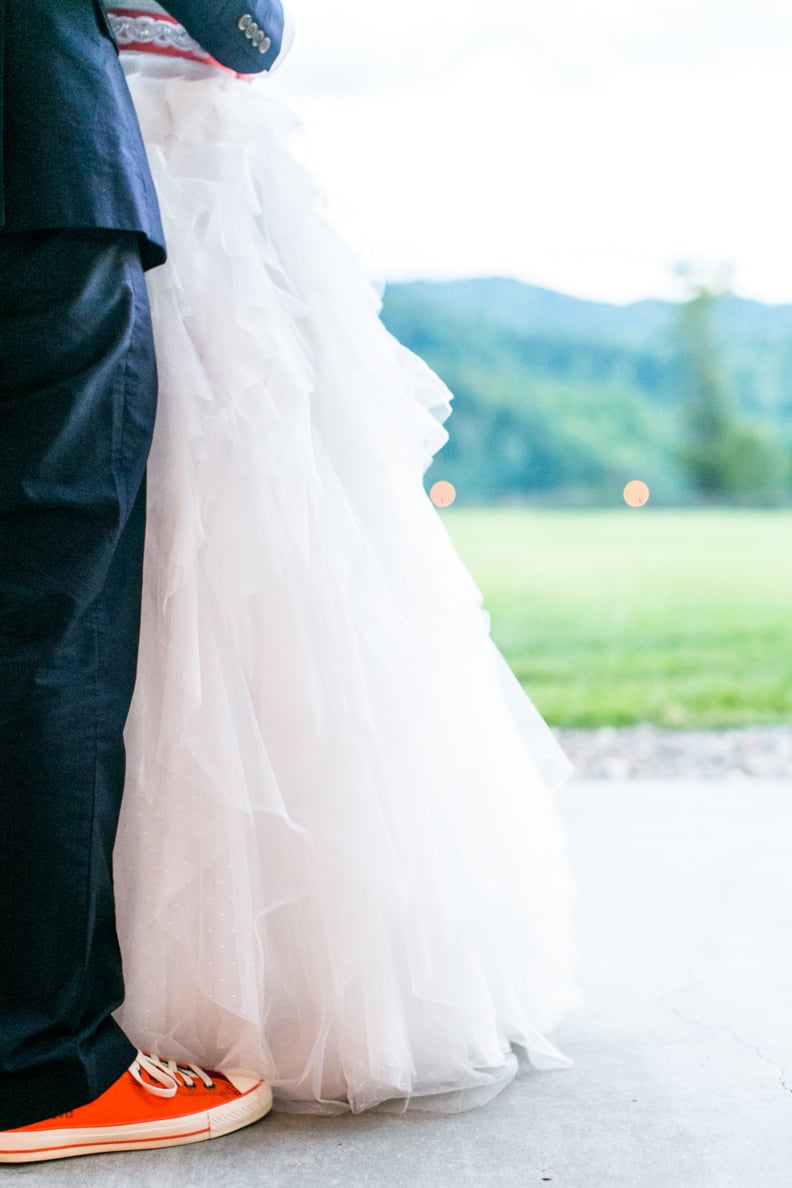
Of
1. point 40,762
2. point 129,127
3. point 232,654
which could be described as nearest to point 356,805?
point 232,654

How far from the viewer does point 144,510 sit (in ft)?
3.47

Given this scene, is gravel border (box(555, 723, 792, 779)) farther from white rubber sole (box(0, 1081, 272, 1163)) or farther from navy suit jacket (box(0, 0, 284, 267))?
navy suit jacket (box(0, 0, 284, 267))

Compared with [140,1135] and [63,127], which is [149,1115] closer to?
[140,1135]

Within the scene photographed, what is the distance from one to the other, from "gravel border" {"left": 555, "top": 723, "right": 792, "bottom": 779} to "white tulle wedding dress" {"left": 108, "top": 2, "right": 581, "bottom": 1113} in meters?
1.86

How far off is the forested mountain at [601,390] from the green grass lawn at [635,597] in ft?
0.49

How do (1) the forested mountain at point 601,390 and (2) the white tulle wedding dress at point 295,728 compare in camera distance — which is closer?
(2) the white tulle wedding dress at point 295,728

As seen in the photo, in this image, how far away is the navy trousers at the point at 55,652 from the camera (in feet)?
3.12

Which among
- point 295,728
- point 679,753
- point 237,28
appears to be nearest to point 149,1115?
point 295,728

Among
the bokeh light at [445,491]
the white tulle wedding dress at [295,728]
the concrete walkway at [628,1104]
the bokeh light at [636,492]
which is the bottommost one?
the bokeh light at [636,492]

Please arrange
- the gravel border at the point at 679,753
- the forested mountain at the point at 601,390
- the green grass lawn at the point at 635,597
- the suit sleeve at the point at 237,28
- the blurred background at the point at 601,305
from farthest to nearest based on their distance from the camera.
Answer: the forested mountain at the point at 601,390 < the green grass lawn at the point at 635,597 < the blurred background at the point at 601,305 < the gravel border at the point at 679,753 < the suit sleeve at the point at 237,28

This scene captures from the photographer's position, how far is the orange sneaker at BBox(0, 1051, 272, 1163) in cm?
97

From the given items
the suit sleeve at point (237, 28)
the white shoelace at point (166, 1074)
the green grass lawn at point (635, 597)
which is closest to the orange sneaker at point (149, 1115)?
the white shoelace at point (166, 1074)

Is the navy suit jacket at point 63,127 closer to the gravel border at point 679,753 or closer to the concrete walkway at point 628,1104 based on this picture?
the concrete walkway at point 628,1104

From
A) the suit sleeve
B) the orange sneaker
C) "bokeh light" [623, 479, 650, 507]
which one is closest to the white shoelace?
the orange sneaker
